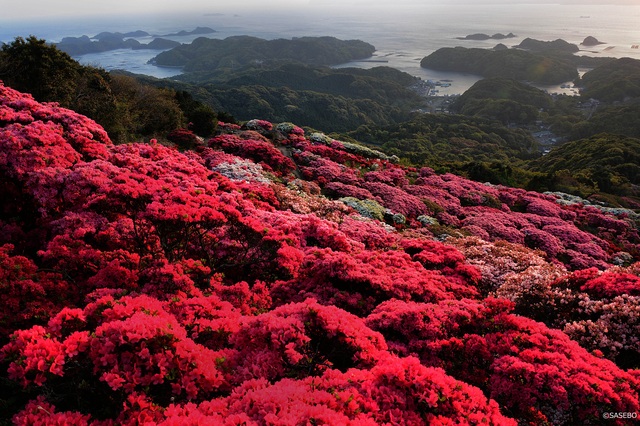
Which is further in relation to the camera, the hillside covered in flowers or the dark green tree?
the dark green tree

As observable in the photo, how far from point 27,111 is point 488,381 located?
19596 mm

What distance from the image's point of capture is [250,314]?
383 inches

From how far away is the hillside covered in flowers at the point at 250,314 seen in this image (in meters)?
5.46

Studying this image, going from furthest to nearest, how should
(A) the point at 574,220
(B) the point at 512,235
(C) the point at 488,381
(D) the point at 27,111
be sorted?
1. (A) the point at 574,220
2. (B) the point at 512,235
3. (D) the point at 27,111
4. (C) the point at 488,381

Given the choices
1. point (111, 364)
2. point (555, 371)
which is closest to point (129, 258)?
point (111, 364)

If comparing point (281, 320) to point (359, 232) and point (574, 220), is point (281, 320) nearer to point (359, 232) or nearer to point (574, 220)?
point (359, 232)

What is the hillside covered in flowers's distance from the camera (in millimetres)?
5461

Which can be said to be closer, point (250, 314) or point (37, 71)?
point (250, 314)

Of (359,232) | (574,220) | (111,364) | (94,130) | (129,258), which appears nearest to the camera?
(111,364)

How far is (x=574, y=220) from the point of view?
96.3 ft

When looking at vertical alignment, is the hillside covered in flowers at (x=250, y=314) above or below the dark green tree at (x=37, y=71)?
below

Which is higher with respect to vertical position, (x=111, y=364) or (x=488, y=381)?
(x=111, y=364)

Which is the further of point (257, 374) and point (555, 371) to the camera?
point (555, 371)

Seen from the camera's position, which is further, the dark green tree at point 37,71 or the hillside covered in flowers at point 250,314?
the dark green tree at point 37,71
